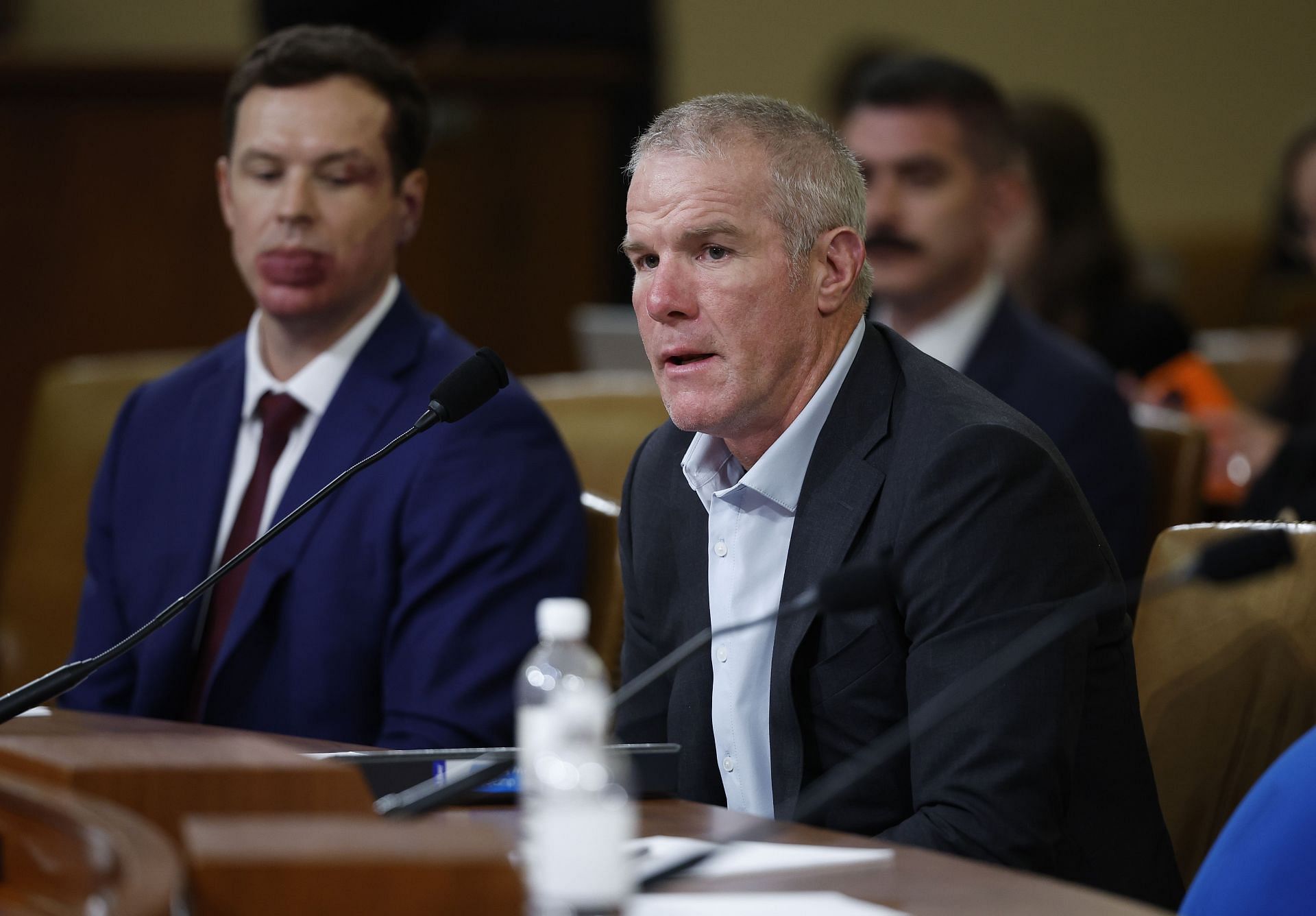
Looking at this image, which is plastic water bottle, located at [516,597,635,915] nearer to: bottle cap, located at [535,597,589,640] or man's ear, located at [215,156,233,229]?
bottle cap, located at [535,597,589,640]

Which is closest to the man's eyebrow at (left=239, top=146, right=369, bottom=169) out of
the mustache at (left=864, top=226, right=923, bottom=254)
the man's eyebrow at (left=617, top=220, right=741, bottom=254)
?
the man's eyebrow at (left=617, top=220, right=741, bottom=254)

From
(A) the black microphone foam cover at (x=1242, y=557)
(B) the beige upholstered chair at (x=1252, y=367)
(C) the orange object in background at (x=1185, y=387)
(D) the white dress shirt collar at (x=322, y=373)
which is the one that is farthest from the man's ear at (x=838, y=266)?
(B) the beige upholstered chair at (x=1252, y=367)

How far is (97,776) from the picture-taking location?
3.82 ft

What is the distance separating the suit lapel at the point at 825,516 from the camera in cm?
→ 163

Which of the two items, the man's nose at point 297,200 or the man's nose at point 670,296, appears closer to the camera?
the man's nose at point 670,296

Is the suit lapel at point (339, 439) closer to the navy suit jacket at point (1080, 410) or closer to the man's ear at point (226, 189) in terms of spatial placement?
the man's ear at point (226, 189)

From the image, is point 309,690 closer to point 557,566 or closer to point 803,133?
point 557,566

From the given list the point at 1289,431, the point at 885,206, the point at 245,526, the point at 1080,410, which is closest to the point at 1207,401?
the point at 1289,431

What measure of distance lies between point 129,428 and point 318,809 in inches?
56.7

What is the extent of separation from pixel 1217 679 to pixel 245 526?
1.21 meters

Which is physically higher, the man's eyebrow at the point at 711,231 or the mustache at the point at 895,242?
the mustache at the point at 895,242

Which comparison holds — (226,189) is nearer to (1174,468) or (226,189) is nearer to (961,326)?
(961,326)

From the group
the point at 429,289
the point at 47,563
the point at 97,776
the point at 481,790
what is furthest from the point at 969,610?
the point at 429,289

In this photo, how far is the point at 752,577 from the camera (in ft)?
5.70
